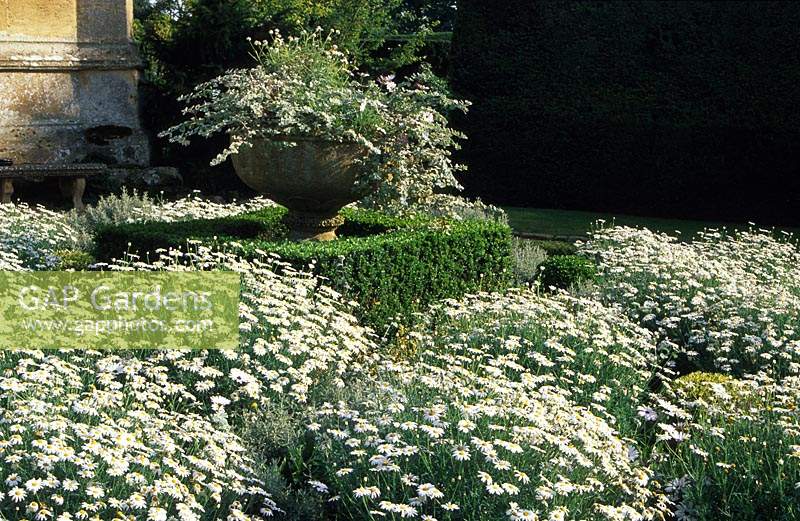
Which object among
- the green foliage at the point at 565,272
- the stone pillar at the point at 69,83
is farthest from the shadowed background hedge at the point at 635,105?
the green foliage at the point at 565,272

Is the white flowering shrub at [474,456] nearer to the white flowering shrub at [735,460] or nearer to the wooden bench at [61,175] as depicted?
the white flowering shrub at [735,460]

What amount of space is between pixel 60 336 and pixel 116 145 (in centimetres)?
976

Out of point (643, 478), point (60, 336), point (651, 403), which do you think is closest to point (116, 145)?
point (60, 336)

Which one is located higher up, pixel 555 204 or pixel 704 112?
pixel 704 112

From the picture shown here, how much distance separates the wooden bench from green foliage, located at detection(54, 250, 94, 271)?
379cm

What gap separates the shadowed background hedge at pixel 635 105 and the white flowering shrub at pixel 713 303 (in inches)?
233

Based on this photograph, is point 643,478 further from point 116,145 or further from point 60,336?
point 116,145

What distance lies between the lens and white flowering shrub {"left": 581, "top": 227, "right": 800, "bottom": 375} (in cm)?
604

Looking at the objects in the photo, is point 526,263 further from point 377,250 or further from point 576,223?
point 576,223

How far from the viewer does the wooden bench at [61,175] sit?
11.9 m

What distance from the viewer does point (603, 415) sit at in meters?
4.95

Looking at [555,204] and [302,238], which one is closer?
[302,238]

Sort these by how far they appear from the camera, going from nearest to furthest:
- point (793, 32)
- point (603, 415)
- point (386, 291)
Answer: point (603, 415), point (386, 291), point (793, 32)

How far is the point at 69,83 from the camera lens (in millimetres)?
13961
